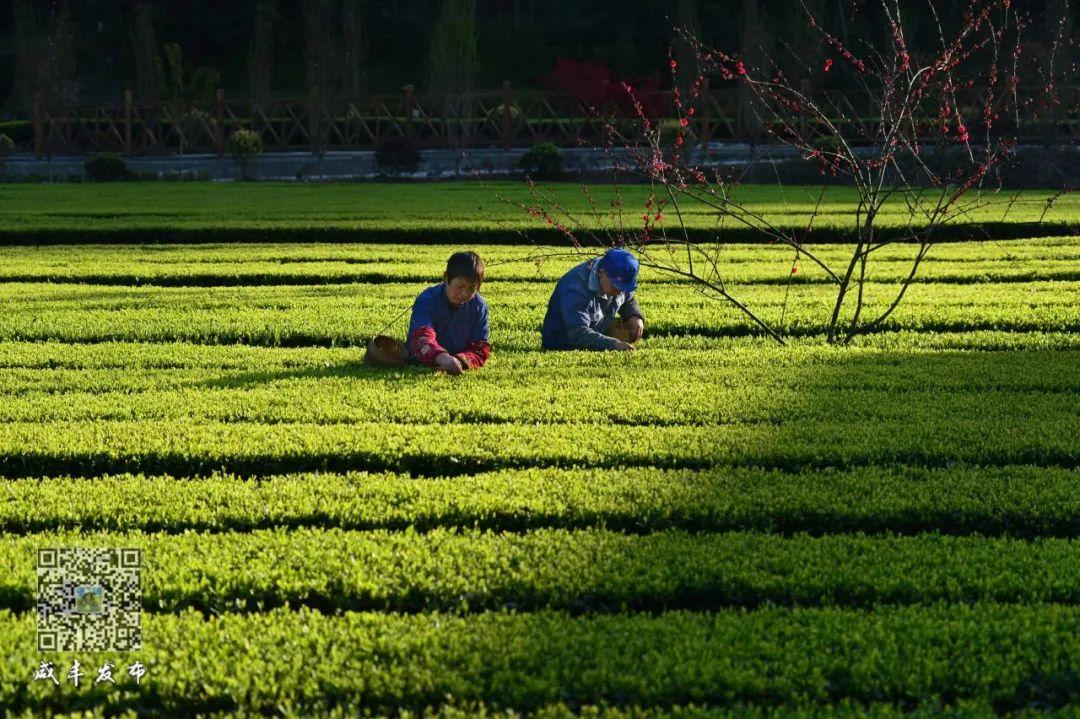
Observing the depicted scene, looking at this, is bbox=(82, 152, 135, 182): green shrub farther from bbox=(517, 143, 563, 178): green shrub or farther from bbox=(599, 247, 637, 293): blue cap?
bbox=(599, 247, 637, 293): blue cap

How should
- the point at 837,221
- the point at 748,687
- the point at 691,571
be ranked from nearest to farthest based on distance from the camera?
1. the point at 748,687
2. the point at 691,571
3. the point at 837,221

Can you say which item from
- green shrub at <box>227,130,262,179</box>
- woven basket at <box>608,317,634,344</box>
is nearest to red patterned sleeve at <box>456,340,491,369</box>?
woven basket at <box>608,317,634,344</box>

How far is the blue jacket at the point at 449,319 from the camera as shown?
24.8 ft

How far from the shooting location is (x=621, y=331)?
868 centimetres

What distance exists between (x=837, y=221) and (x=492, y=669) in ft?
52.5

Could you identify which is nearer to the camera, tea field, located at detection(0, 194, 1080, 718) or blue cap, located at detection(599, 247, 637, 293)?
tea field, located at detection(0, 194, 1080, 718)

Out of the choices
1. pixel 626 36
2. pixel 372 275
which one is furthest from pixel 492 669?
pixel 626 36

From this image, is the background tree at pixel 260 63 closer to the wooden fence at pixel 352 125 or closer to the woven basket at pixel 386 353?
the wooden fence at pixel 352 125

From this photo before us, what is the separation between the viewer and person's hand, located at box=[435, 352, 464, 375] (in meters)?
7.44

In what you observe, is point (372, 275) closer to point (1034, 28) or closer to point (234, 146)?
point (234, 146)

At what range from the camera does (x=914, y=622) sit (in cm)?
392

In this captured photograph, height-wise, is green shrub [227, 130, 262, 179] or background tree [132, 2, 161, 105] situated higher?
background tree [132, 2, 161, 105]

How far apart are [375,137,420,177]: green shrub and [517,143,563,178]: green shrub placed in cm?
286

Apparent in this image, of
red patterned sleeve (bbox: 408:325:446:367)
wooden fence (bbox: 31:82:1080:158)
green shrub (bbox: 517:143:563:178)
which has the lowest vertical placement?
red patterned sleeve (bbox: 408:325:446:367)
